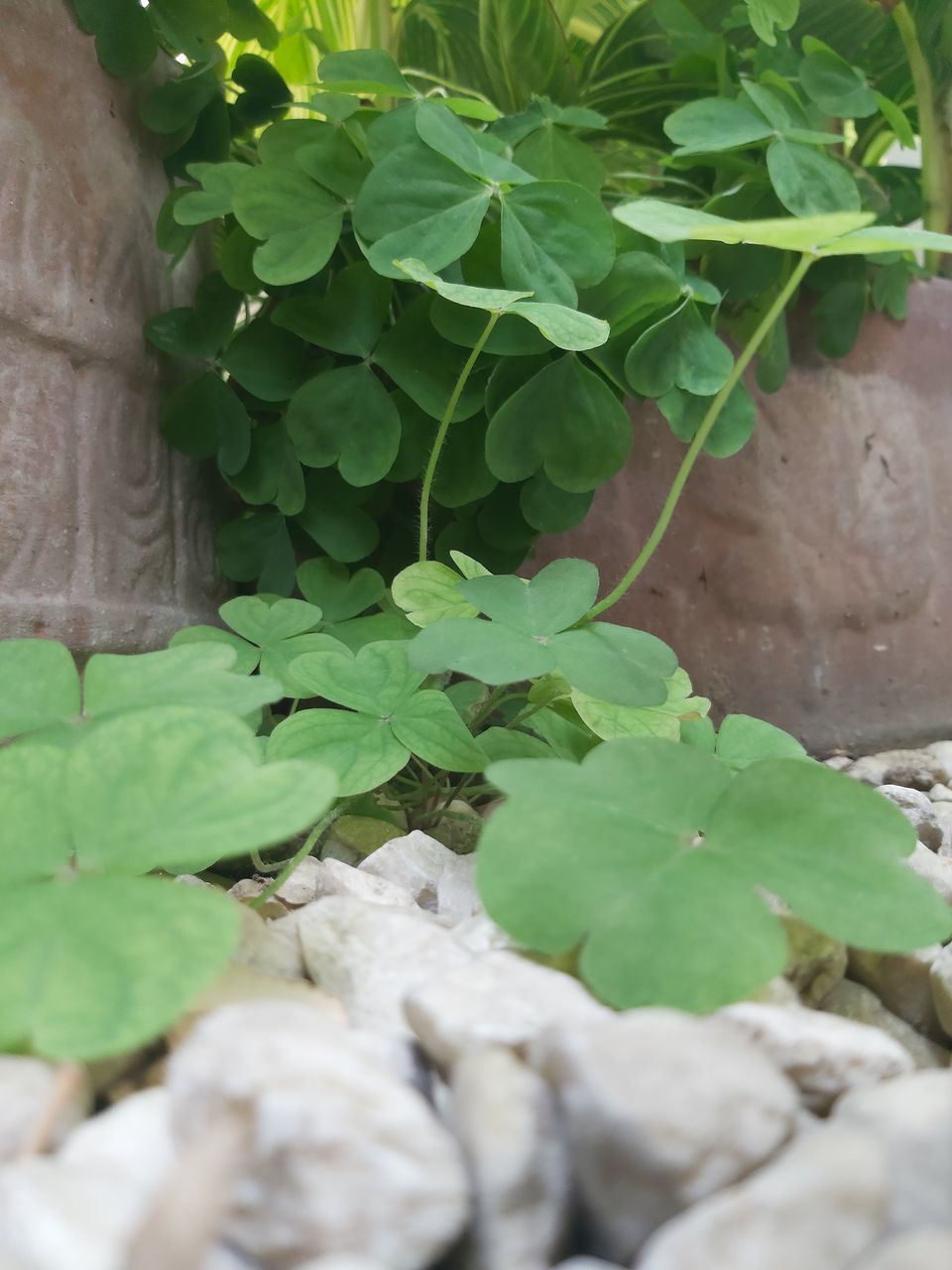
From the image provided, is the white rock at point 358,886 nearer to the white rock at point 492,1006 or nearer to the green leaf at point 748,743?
the white rock at point 492,1006

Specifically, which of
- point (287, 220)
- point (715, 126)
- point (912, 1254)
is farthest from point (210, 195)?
point (912, 1254)

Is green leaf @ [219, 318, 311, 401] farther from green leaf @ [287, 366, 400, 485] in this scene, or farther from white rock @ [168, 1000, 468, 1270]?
white rock @ [168, 1000, 468, 1270]

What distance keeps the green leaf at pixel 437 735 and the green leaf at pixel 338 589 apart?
465mm

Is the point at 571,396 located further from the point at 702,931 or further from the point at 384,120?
the point at 702,931

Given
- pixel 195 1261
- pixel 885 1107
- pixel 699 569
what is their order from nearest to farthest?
pixel 195 1261, pixel 885 1107, pixel 699 569

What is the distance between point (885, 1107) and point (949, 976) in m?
0.24

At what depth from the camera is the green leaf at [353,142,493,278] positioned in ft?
3.68

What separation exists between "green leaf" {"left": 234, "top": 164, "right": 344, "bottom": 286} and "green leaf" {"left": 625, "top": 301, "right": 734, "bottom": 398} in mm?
445

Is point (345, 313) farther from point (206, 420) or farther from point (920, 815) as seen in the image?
point (920, 815)

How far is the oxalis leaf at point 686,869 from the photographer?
1.59 ft

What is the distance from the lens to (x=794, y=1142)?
0.39m

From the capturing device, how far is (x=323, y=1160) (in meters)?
0.34

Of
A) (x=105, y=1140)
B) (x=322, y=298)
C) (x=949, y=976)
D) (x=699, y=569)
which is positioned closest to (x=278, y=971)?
(x=105, y=1140)

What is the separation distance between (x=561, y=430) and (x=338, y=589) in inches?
15.9
